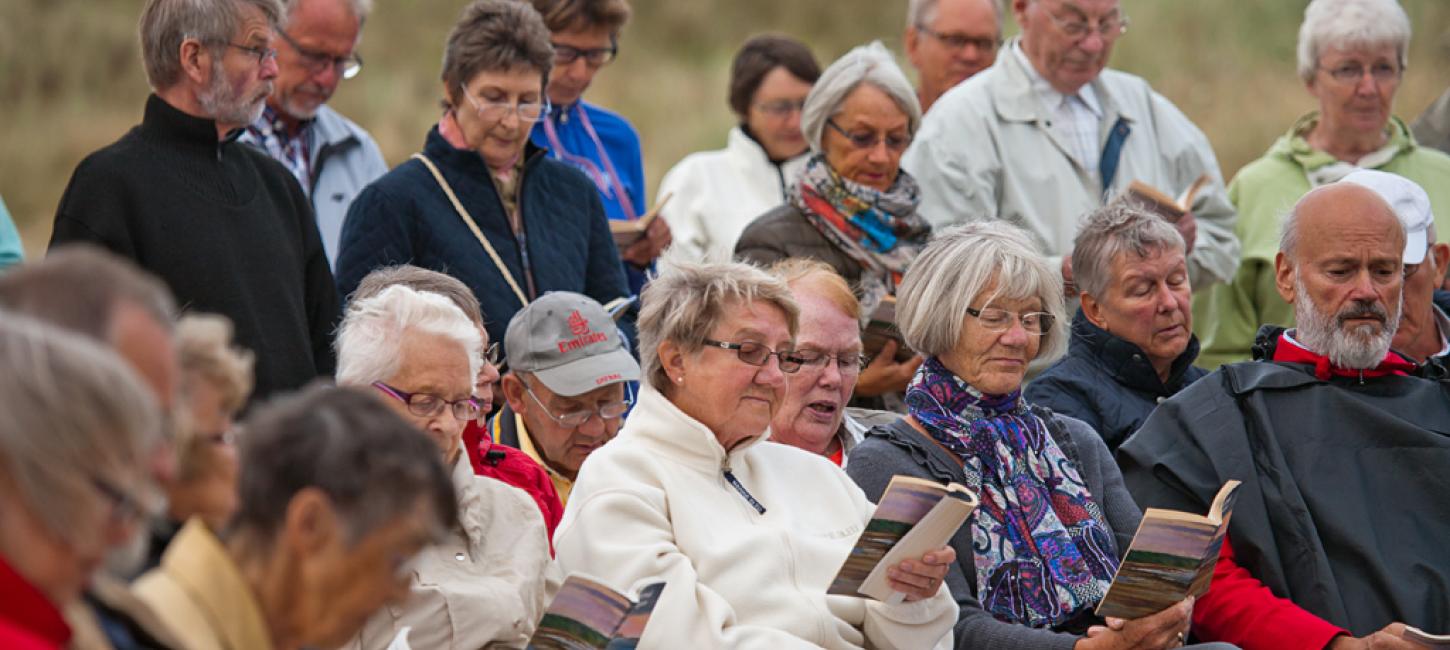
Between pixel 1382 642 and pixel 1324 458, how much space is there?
0.54 m

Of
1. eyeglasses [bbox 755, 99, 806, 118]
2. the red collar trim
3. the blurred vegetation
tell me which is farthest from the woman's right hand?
the blurred vegetation

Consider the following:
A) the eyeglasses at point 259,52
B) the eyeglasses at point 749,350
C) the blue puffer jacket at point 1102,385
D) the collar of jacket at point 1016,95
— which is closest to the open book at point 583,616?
the eyeglasses at point 749,350

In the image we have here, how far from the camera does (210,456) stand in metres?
2.43

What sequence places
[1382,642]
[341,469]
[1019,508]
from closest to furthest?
1. [341,469]
2. [1382,642]
3. [1019,508]

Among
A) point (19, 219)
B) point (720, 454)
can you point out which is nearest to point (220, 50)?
point (720, 454)

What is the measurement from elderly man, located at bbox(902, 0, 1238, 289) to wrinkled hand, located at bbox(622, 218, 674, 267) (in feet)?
2.84

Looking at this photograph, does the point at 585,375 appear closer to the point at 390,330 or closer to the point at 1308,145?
the point at 390,330

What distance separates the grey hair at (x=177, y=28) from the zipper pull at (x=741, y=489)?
5.56 feet

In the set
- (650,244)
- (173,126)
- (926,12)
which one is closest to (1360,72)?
(926,12)

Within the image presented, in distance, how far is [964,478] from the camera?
170 inches

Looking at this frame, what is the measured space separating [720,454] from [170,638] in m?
1.88

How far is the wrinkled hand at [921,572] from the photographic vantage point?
3688mm

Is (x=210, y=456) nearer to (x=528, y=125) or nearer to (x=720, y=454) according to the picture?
(x=720, y=454)

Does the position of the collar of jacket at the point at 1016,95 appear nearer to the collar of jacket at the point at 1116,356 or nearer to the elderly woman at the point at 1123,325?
the elderly woman at the point at 1123,325
